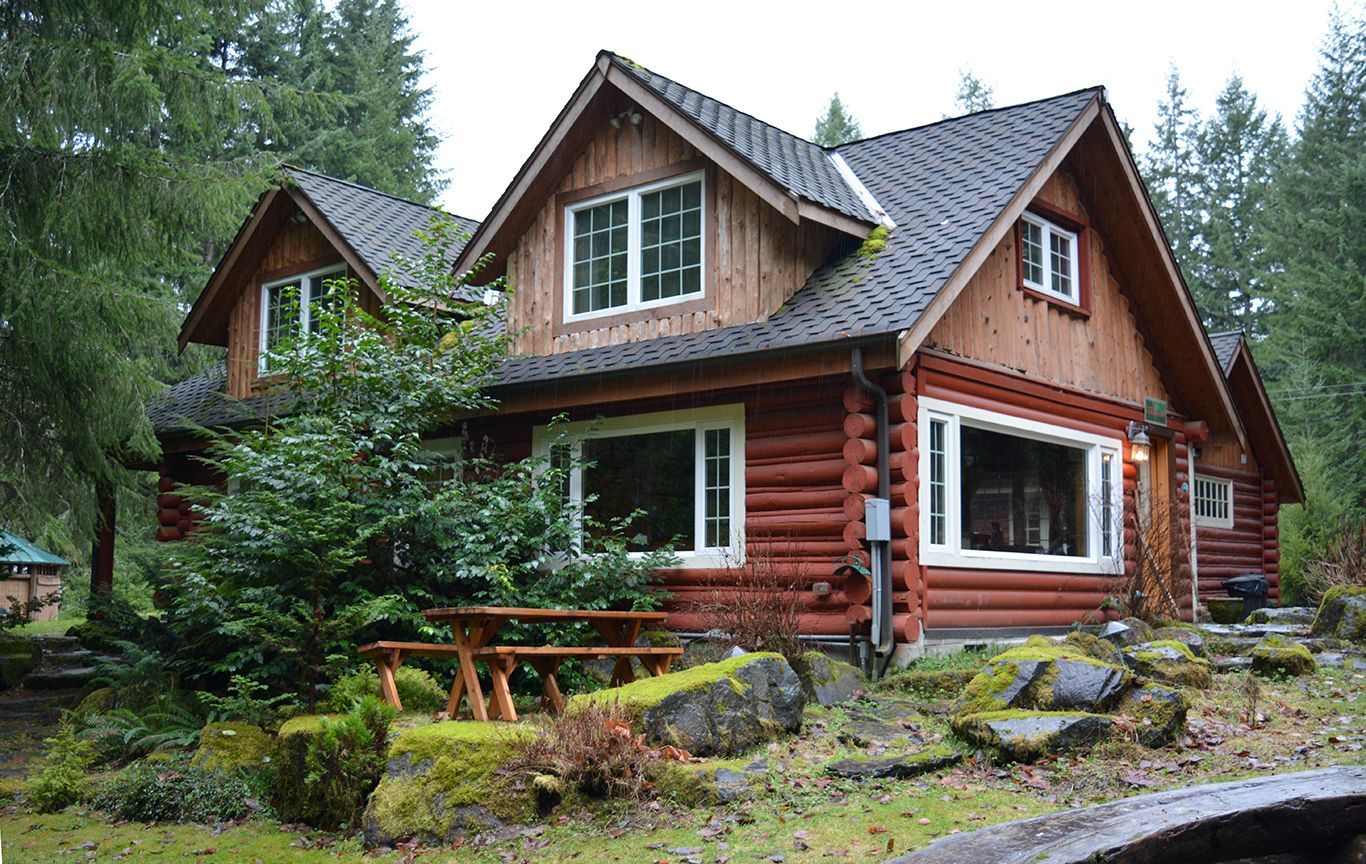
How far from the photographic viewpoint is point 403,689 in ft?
31.8

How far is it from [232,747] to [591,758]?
3.53 metres

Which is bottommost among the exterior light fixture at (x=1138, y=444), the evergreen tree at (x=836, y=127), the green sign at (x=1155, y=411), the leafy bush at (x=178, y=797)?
the leafy bush at (x=178, y=797)

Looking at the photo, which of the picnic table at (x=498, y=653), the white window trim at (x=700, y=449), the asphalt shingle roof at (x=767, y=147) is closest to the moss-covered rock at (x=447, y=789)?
the picnic table at (x=498, y=653)

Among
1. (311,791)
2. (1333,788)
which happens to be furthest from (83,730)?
(1333,788)

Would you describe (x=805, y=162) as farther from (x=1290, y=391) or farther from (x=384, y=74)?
(x=384, y=74)

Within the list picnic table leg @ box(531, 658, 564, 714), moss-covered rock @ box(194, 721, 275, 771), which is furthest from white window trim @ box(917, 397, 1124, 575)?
moss-covered rock @ box(194, 721, 275, 771)

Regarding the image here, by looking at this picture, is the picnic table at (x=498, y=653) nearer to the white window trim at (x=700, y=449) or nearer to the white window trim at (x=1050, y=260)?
the white window trim at (x=700, y=449)

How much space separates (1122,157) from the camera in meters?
14.2

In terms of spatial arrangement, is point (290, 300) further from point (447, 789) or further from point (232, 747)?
point (447, 789)

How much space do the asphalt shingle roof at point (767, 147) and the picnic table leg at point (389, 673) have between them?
19.1 ft

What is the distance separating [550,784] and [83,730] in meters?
5.42

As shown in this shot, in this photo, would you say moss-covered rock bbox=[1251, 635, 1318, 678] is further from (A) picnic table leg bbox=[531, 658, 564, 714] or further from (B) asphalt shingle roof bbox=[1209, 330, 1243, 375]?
(B) asphalt shingle roof bbox=[1209, 330, 1243, 375]

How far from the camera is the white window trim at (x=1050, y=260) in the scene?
539 inches

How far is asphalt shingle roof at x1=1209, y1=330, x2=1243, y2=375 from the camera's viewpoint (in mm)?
19000
